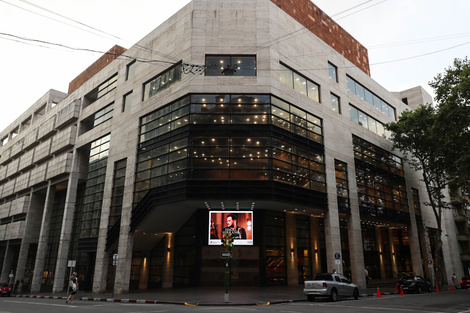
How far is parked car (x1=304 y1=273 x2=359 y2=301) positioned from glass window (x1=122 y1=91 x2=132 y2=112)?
24.5 metres

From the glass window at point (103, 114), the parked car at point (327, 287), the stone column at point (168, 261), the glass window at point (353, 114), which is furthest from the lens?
the glass window at point (103, 114)

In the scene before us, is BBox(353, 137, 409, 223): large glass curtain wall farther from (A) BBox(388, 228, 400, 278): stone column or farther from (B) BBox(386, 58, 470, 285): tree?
(A) BBox(388, 228, 400, 278): stone column

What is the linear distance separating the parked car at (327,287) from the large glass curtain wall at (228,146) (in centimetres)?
807

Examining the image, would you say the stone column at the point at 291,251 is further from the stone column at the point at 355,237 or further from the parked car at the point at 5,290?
the parked car at the point at 5,290

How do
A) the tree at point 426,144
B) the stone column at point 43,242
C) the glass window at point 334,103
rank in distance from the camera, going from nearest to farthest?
the tree at point 426,144, the glass window at point 334,103, the stone column at point 43,242

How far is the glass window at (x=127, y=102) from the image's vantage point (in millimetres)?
34750

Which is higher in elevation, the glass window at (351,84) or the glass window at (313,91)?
the glass window at (351,84)

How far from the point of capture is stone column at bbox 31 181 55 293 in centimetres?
3912

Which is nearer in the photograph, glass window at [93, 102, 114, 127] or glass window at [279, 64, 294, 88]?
glass window at [279, 64, 294, 88]

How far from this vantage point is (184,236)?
32438 mm

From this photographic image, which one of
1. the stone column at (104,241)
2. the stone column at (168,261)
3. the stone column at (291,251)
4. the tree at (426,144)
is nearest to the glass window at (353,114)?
the tree at (426,144)

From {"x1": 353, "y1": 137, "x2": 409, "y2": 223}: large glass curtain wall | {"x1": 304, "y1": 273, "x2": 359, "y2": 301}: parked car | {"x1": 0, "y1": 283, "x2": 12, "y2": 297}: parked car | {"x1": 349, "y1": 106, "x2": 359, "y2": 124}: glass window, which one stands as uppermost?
{"x1": 349, "y1": 106, "x2": 359, "y2": 124}: glass window

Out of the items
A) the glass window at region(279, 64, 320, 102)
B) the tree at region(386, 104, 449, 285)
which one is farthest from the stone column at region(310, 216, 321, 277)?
the glass window at region(279, 64, 320, 102)

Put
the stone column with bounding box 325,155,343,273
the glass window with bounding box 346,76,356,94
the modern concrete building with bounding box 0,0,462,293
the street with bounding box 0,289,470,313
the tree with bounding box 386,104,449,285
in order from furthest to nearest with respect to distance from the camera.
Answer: the glass window with bounding box 346,76,356,94 < the tree with bounding box 386,104,449,285 < the stone column with bounding box 325,155,343,273 < the modern concrete building with bounding box 0,0,462,293 < the street with bounding box 0,289,470,313
